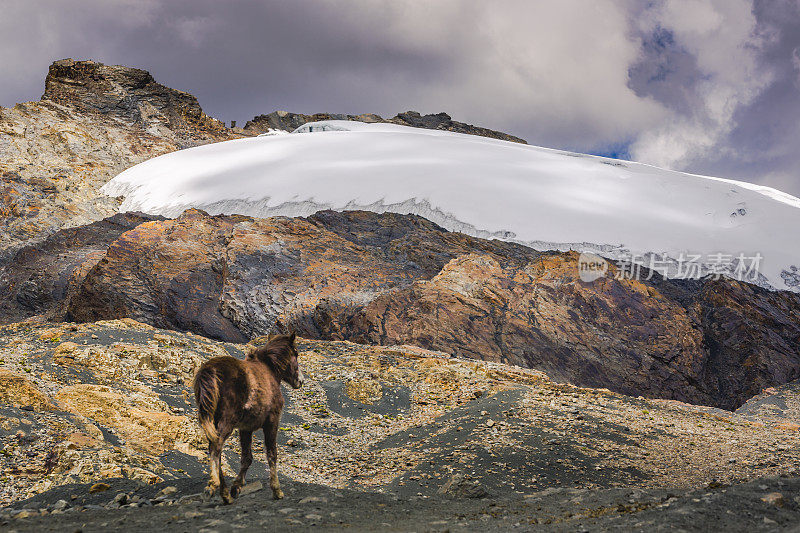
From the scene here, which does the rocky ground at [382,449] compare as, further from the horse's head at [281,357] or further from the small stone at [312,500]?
the horse's head at [281,357]

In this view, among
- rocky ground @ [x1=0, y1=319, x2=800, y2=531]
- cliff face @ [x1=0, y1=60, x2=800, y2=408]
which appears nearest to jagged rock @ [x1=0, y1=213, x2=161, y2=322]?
cliff face @ [x1=0, y1=60, x2=800, y2=408]

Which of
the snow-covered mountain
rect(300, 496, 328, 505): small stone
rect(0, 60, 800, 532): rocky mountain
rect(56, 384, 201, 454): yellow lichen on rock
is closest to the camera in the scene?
rect(300, 496, 328, 505): small stone

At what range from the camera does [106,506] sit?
6.13 metres

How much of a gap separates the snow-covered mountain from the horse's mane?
14.5m

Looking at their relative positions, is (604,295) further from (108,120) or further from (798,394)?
(108,120)

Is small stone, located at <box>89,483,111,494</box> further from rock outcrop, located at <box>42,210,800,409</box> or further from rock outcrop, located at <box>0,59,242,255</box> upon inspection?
rock outcrop, located at <box>0,59,242,255</box>

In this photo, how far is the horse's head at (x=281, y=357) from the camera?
672cm

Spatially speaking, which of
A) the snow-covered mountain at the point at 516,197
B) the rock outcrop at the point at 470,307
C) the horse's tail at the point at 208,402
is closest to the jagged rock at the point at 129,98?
the snow-covered mountain at the point at 516,197

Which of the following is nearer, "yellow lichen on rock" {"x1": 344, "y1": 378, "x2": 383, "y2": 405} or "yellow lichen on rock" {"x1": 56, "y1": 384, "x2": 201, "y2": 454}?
"yellow lichen on rock" {"x1": 56, "y1": 384, "x2": 201, "y2": 454}

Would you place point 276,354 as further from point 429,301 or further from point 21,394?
point 429,301

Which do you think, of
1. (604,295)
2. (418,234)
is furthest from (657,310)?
(418,234)

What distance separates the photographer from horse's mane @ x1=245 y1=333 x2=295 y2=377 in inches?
264

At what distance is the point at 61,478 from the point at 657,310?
55.0ft

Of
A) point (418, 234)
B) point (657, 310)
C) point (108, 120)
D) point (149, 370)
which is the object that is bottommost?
point (149, 370)
